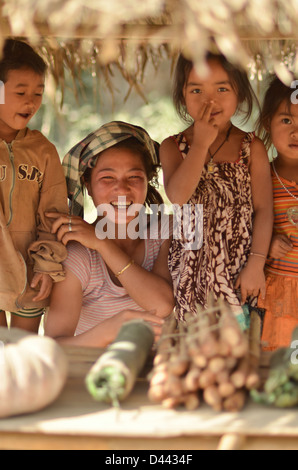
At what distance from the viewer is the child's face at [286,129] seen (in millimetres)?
2633

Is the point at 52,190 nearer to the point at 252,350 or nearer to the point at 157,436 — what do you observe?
the point at 252,350

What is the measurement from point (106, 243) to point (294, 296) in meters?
0.95

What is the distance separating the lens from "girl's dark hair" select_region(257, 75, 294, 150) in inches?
105

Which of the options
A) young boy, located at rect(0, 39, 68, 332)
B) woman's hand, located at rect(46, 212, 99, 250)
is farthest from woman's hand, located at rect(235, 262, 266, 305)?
young boy, located at rect(0, 39, 68, 332)

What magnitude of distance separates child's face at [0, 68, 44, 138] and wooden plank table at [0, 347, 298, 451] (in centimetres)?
140

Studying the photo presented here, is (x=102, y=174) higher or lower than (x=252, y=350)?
higher

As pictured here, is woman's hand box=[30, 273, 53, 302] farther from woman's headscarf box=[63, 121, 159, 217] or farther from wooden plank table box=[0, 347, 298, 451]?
wooden plank table box=[0, 347, 298, 451]

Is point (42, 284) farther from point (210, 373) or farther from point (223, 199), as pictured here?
point (210, 373)

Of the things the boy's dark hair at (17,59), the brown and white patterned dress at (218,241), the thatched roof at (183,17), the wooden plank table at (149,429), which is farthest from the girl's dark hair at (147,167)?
the wooden plank table at (149,429)

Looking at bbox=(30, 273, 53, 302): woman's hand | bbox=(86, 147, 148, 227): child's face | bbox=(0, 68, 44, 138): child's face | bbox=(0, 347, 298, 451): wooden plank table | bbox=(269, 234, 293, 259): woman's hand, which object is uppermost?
bbox=(0, 68, 44, 138): child's face

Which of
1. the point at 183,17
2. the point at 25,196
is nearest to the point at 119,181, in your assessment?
the point at 25,196

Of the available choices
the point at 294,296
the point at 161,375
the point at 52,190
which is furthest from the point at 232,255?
the point at 161,375

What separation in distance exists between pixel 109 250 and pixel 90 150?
18.1 inches

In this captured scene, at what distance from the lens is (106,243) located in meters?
2.45
